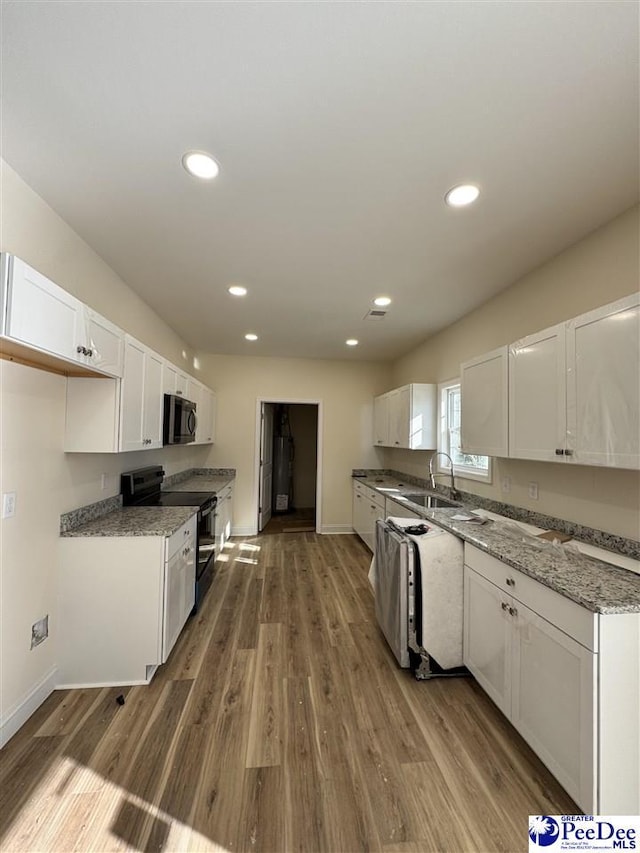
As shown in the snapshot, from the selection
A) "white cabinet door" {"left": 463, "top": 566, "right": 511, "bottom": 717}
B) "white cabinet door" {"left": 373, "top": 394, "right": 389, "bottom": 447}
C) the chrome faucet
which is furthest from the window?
"white cabinet door" {"left": 463, "top": 566, "right": 511, "bottom": 717}

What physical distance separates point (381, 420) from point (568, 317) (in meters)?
3.25

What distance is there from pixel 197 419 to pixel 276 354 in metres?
1.76

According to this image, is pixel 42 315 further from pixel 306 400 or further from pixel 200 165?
pixel 306 400

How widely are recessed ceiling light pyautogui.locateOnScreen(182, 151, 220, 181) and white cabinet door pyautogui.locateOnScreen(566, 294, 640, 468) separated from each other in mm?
1976

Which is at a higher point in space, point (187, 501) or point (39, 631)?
point (187, 501)

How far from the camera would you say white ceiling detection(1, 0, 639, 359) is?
1.12 metres

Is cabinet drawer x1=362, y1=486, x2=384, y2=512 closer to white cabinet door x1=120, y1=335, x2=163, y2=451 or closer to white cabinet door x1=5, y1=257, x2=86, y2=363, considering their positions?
white cabinet door x1=120, y1=335, x2=163, y2=451

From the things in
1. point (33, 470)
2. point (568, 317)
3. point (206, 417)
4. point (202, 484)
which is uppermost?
point (568, 317)

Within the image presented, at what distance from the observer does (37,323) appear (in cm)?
155

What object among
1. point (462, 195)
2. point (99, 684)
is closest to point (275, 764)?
point (99, 684)

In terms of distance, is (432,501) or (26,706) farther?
(432,501)

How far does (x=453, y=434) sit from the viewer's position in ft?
13.2

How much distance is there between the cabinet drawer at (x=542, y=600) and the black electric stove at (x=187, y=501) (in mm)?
2204

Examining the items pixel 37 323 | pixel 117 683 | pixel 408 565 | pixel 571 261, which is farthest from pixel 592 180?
pixel 117 683
